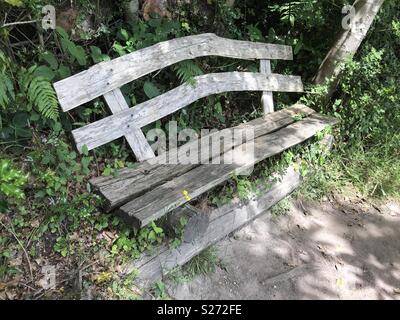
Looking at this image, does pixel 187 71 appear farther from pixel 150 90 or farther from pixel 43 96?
pixel 43 96

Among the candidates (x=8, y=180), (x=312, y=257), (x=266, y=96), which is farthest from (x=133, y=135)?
(x=312, y=257)

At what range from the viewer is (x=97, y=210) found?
320cm

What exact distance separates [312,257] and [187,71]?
237 centimetres

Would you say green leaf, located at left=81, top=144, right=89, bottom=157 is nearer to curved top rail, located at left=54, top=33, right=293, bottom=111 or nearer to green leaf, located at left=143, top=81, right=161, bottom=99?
curved top rail, located at left=54, top=33, right=293, bottom=111

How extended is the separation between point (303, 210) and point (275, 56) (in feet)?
6.57

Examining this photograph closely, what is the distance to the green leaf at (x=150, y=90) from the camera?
3735 mm

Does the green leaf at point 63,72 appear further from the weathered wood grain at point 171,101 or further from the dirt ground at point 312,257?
the dirt ground at point 312,257

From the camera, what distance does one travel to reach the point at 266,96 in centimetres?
481

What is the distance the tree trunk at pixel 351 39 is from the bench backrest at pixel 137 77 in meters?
1.00

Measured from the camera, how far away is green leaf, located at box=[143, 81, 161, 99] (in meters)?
3.74

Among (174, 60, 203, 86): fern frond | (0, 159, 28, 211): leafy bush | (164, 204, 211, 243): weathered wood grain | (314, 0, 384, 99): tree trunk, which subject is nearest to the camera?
(0, 159, 28, 211): leafy bush

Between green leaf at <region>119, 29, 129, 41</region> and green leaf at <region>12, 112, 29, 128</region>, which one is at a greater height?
green leaf at <region>119, 29, 129, 41</region>

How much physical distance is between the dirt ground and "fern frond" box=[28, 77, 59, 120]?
5.80 ft

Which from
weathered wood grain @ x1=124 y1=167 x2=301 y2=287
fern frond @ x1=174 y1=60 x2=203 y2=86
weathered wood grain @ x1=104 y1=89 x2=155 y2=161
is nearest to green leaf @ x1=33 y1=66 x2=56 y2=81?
weathered wood grain @ x1=104 y1=89 x2=155 y2=161
